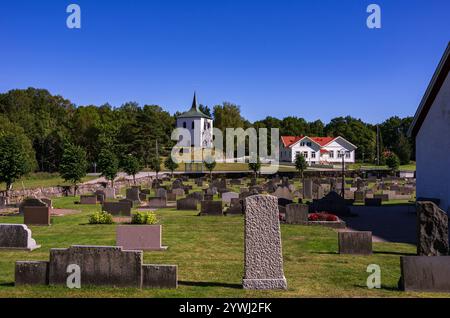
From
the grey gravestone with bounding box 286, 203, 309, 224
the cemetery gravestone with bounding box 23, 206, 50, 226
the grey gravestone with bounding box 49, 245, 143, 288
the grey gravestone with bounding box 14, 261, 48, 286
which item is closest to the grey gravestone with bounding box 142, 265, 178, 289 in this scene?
the grey gravestone with bounding box 49, 245, 143, 288

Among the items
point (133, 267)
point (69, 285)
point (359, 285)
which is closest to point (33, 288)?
point (69, 285)

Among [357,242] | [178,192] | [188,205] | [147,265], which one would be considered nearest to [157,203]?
[188,205]

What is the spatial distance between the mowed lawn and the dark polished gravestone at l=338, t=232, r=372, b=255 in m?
0.30

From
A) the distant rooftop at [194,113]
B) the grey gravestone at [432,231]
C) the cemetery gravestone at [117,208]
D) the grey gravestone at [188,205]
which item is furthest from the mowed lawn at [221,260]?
the distant rooftop at [194,113]

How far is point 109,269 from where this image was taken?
9945mm

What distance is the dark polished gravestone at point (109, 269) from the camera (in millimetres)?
9898

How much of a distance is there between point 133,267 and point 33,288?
6.96ft

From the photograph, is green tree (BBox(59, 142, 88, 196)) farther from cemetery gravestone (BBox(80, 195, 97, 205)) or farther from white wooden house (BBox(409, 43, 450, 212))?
white wooden house (BBox(409, 43, 450, 212))

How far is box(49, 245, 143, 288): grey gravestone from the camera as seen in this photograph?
9.89 m

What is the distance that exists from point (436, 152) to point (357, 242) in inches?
543

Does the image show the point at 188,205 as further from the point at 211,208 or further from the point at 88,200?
the point at 88,200

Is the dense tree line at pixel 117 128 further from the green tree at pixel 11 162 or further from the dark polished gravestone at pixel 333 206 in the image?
the dark polished gravestone at pixel 333 206

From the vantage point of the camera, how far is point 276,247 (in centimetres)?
977

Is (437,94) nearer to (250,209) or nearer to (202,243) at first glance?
(202,243)
